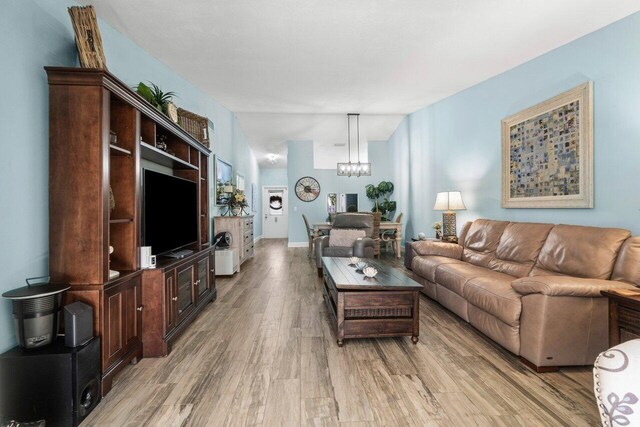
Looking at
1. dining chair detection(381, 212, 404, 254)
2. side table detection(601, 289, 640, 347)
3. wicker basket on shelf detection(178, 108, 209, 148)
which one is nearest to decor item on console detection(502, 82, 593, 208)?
side table detection(601, 289, 640, 347)

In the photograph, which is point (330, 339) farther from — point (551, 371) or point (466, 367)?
point (551, 371)

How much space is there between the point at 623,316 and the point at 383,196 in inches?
258

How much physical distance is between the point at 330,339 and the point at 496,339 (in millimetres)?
1329

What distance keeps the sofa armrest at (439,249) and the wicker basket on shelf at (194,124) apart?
3.12 metres

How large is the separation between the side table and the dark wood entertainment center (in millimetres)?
2974

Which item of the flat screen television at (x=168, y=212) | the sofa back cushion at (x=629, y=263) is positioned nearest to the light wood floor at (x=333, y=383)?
the sofa back cushion at (x=629, y=263)

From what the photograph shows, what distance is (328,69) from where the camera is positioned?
144 inches

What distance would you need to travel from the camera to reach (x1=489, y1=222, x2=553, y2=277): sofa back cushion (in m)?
2.67

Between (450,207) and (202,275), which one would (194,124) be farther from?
(450,207)

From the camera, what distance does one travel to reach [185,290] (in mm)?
2627

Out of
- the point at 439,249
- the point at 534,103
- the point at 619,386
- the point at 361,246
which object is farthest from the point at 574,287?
the point at 361,246

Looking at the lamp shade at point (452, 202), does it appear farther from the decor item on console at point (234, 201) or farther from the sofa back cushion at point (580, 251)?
the decor item on console at point (234, 201)

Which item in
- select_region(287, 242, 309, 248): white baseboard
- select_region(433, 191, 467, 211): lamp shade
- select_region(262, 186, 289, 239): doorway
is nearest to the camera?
select_region(433, 191, 467, 211): lamp shade

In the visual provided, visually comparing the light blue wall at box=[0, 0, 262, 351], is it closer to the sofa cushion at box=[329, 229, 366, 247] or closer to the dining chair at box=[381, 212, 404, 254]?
the sofa cushion at box=[329, 229, 366, 247]
